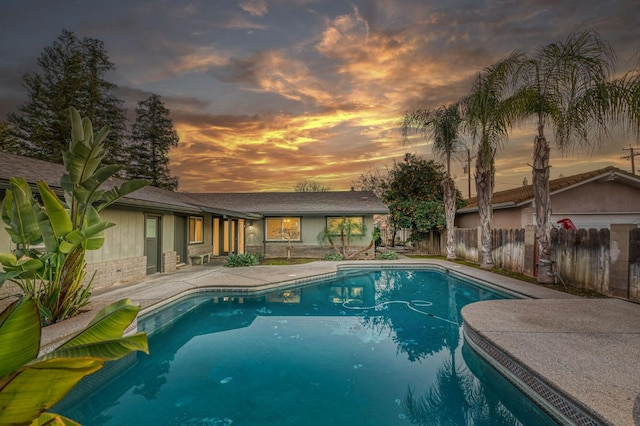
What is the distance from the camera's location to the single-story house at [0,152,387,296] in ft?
30.5

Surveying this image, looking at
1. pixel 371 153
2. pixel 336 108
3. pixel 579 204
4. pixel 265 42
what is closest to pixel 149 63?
pixel 265 42

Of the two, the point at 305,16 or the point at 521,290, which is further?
the point at 305,16

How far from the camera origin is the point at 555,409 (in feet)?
11.3

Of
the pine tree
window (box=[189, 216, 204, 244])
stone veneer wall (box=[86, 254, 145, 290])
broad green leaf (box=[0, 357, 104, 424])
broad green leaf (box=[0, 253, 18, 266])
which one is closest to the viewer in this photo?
broad green leaf (box=[0, 357, 104, 424])

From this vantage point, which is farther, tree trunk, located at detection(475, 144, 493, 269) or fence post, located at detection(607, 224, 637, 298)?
tree trunk, located at detection(475, 144, 493, 269)

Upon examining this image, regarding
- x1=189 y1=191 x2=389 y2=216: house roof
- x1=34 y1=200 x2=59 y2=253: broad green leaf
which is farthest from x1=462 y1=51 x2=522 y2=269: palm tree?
x1=34 y1=200 x2=59 y2=253: broad green leaf

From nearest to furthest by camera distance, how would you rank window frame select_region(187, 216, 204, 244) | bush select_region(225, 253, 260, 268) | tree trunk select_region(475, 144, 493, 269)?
tree trunk select_region(475, 144, 493, 269), bush select_region(225, 253, 260, 268), window frame select_region(187, 216, 204, 244)

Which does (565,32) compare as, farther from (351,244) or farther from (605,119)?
(351,244)

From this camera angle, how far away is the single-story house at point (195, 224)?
9.29 m

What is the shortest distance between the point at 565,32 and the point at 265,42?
898 centimetres

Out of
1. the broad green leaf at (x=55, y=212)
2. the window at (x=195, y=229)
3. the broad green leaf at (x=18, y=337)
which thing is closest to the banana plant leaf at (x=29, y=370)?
the broad green leaf at (x=18, y=337)

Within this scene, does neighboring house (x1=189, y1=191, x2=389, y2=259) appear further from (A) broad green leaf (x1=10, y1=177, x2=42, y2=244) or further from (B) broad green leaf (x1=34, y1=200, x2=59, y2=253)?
(A) broad green leaf (x1=10, y1=177, x2=42, y2=244)

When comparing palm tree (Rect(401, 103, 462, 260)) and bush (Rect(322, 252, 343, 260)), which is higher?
palm tree (Rect(401, 103, 462, 260))

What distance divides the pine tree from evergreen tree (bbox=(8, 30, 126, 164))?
297 centimetres
